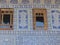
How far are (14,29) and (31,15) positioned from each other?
70cm

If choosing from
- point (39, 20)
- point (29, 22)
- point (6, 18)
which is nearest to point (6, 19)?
point (6, 18)

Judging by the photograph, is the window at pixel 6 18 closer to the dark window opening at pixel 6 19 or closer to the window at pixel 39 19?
the dark window opening at pixel 6 19

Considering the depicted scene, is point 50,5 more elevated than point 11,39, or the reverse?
point 50,5

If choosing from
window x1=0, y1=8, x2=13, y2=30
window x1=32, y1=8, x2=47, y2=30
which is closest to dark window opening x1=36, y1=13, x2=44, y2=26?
window x1=32, y1=8, x2=47, y2=30

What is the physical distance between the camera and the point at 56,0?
516cm

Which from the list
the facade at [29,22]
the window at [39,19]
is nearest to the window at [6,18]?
A: the facade at [29,22]

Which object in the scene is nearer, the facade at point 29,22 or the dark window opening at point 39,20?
the facade at point 29,22

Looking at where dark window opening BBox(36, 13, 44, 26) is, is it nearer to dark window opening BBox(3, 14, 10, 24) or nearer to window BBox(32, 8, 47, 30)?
window BBox(32, 8, 47, 30)

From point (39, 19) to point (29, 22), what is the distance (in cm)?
34

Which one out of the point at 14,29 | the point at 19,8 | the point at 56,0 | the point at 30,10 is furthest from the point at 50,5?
the point at 14,29

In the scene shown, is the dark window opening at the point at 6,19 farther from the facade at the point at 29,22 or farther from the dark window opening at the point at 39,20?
the dark window opening at the point at 39,20

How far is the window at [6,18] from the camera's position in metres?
5.05

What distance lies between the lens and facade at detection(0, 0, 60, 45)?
4.95 meters

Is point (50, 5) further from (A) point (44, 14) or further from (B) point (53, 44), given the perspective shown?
(B) point (53, 44)
